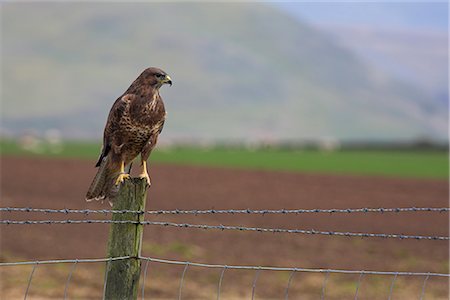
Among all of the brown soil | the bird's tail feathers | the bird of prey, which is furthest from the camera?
the brown soil

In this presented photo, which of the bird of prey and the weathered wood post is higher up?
the bird of prey

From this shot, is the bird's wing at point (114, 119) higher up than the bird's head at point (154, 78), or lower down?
lower down

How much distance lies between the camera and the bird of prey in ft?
23.5

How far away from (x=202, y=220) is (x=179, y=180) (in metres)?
15.5

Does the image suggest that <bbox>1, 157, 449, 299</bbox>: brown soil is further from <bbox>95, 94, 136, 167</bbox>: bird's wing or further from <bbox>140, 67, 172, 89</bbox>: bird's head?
<bbox>140, 67, 172, 89</bbox>: bird's head

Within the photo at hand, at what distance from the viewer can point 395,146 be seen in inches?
3489

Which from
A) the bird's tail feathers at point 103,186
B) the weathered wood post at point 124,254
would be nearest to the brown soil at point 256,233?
the bird's tail feathers at point 103,186

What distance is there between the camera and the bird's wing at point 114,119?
718 centimetres

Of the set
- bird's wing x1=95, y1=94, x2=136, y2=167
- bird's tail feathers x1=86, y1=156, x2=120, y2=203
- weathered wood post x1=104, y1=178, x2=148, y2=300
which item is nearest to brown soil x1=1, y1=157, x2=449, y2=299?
bird's wing x1=95, y1=94, x2=136, y2=167

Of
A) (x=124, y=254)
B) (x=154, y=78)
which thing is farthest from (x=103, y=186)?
(x=124, y=254)

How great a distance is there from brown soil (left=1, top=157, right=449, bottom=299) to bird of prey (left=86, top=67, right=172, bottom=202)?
5708 millimetres

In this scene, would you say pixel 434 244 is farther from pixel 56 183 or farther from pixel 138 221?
pixel 56 183

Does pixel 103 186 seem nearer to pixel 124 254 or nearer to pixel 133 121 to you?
pixel 133 121

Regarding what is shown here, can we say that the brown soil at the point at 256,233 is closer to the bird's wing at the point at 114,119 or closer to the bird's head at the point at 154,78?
the bird's wing at the point at 114,119
